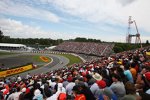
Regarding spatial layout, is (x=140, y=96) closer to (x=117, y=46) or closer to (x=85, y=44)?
(x=117, y=46)

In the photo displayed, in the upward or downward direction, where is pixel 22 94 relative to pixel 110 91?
downward

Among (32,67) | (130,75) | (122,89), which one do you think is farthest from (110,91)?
(32,67)

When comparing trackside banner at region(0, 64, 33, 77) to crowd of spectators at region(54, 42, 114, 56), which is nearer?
trackside banner at region(0, 64, 33, 77)

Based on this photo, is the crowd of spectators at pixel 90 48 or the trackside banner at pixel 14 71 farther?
the crowd of spectators at pixel 90 48

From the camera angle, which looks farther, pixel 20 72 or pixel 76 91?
pixel 20 72

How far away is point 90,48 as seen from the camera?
352ft

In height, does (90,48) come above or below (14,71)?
above

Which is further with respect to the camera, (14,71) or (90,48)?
(90,48)

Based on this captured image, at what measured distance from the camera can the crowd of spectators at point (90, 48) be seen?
3848 inches

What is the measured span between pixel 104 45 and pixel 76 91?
98771mm

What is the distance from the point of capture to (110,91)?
7070 millimetres

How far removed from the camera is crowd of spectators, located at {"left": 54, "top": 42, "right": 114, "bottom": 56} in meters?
97.7

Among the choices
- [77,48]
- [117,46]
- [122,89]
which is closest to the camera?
[122,89]

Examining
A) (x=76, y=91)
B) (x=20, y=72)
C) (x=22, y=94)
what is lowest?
(x=20, y=72)
